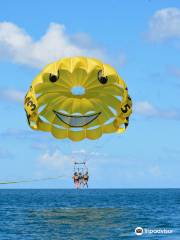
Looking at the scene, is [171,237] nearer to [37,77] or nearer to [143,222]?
[143,222]

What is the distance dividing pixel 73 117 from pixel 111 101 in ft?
9.75

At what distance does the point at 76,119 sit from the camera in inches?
1524

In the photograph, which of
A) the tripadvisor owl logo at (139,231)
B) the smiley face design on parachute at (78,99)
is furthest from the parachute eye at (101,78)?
the tripadvisor owl logo at (139,231)

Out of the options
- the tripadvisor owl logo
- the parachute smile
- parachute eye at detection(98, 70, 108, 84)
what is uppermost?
parachute eye at detection(98, 70, 108, 84)

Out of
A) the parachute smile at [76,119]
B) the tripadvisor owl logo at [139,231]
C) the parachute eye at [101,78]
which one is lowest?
the tripadvisor owl logo at [139,231]

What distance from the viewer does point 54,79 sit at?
118ft

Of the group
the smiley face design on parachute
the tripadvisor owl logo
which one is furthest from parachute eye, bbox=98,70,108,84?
the tripadvisor owl logo

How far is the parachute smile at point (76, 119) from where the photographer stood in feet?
126

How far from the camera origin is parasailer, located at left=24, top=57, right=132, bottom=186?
36094 mm
